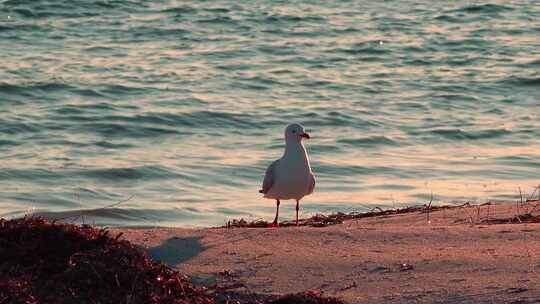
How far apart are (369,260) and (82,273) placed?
64.8 inches

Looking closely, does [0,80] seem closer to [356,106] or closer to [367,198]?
[356,106]

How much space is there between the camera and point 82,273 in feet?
17.7

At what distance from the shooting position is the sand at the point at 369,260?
5562mm

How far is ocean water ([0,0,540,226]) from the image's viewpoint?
11.1 metres

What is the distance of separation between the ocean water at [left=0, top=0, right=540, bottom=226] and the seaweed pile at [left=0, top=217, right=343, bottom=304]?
161 inches

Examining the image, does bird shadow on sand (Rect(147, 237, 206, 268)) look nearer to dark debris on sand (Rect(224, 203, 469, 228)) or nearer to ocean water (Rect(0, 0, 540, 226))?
dark debris on sand (Rect(224, 203, 469, 228))

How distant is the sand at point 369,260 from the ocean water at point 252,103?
316 centimetres

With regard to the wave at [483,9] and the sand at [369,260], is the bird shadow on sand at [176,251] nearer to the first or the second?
the sand at [369,260]

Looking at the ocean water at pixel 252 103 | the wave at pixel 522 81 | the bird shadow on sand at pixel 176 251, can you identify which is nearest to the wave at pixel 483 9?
the ocean water at pixel 252 103

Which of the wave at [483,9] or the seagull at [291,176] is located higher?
the wave at [483,9]

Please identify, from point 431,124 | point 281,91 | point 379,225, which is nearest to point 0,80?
point 281,91

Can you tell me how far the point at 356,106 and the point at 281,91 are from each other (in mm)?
1301

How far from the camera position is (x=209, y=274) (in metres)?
5.92

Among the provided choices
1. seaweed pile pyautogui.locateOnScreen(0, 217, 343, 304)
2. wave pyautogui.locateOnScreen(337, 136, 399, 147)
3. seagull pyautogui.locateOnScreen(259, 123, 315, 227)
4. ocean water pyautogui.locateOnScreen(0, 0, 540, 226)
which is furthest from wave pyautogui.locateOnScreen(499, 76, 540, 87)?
seaweed pile pyautogui.locateOnScreen(0, 217, 343, 304)
